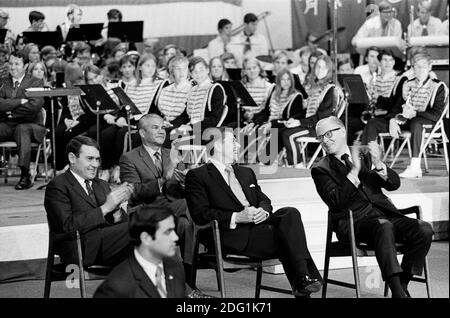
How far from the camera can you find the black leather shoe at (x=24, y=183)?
9.08 metres

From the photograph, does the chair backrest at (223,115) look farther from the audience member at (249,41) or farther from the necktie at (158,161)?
the audience member at (249,41)

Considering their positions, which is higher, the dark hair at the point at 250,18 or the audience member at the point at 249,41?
the dark hair at the point at 250,18

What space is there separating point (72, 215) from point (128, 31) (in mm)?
7653

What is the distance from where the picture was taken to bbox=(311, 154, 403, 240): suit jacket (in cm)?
615

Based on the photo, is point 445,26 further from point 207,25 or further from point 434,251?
point 207,25

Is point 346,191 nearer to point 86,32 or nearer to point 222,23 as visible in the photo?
point 86,32

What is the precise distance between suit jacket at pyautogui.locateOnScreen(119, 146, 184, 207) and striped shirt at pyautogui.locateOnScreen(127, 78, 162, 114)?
2.87 meters

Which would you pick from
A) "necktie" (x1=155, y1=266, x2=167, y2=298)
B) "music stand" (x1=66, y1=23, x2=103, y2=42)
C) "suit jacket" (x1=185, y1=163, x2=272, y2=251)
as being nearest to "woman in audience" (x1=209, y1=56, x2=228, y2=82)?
"music stand" (x1=66, y1=23, x2=103, y2=42)

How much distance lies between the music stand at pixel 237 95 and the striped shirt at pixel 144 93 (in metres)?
0.73

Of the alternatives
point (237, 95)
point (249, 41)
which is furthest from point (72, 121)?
point (249, 41)

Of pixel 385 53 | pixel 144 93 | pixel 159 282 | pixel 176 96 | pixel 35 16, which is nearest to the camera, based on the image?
pixel 159 282

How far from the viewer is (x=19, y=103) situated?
9.09 metres

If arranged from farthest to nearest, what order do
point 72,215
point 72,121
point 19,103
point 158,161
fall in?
point 72,121, point 19,103, point 158,161, point 72,215

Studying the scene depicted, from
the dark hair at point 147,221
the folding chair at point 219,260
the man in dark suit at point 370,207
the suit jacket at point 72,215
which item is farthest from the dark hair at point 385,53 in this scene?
the dark hair at point 147,221
